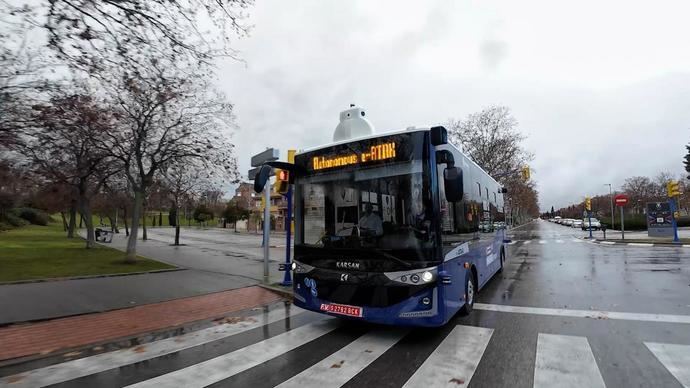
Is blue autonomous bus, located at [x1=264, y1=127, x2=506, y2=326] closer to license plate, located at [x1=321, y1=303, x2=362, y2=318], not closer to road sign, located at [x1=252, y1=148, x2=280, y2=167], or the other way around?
license plate, located at [x1=321, y1=303, x2=362, y2=318]

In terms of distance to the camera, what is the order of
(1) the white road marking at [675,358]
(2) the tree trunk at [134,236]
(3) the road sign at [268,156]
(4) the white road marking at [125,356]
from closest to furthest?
(1) the white road marking at [675,358]
(4) the white road marking at [125,356]
(3) the road sign at [268,156]
(2) the tree trunk at [134,236]

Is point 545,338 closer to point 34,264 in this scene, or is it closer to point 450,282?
point 450,282

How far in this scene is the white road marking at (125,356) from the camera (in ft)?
14.2

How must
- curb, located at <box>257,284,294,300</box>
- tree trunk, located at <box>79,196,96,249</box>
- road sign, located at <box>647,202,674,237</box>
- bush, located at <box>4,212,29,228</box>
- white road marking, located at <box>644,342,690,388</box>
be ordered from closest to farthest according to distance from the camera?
white road marking, located at <box>644,342,690,388</box>, curb, located at <box>257,284,294,300</box>, tree trunk, located at <box>79,196,96,249</box>, road sign, located at <box>647,202,674,237</box>, bush, located at <box>4,212,29,228</box>

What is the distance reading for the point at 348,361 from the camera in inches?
185

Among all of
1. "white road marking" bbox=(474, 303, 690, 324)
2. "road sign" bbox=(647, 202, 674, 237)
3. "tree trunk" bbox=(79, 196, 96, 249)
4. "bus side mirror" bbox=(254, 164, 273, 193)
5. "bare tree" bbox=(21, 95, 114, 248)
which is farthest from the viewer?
"road sign" bbox=(647, 202, 674, 237)

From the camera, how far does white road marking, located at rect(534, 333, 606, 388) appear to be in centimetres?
398

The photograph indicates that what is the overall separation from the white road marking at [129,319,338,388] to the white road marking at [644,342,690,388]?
4.39 m

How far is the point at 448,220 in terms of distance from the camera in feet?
18.6

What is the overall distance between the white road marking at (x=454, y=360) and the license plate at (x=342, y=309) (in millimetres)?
1139

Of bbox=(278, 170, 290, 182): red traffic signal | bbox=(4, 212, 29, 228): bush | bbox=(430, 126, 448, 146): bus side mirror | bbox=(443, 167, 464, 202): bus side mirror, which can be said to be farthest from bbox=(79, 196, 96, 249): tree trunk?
bbox=(4, 212, 29, 228): bush

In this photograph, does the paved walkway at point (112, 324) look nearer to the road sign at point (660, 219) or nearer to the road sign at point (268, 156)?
the road sign at point (268, 156)

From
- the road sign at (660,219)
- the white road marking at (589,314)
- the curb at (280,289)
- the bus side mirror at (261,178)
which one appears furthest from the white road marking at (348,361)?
the road sign at (660,219)

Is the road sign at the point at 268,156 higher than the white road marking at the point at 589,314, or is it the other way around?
the road sign at the point at 268,156
